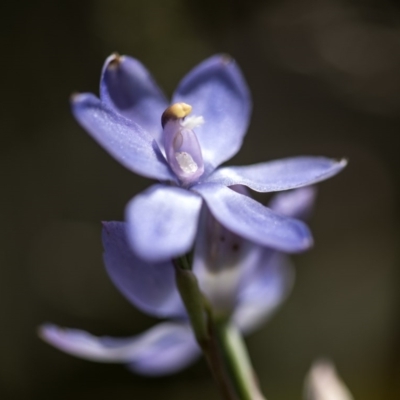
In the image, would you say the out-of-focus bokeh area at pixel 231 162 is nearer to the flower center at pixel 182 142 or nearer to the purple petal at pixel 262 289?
the purple petal at pixel 262 289

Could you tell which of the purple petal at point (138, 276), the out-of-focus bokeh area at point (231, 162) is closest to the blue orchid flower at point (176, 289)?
the purple petal at point (138, 276)

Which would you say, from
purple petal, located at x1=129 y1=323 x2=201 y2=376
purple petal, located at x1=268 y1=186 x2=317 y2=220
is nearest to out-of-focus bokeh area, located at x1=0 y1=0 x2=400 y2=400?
purple petal, located at x1=129 y1=323 x2=201 y2=376

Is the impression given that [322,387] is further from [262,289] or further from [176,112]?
[176,112]

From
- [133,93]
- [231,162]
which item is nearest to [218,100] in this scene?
[133,93]

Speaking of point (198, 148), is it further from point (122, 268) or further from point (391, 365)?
point (391, 365)

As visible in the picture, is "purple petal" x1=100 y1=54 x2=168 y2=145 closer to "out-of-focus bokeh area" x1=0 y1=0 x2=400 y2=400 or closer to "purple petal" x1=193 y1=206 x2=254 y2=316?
A: "purple petal" x1=193 y1=206 x2=254 y2=316

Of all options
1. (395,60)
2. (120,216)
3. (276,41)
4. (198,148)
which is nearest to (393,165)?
(395,60)

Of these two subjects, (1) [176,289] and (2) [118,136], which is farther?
(1) [176,289]

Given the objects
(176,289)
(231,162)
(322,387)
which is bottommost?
(231,162)
